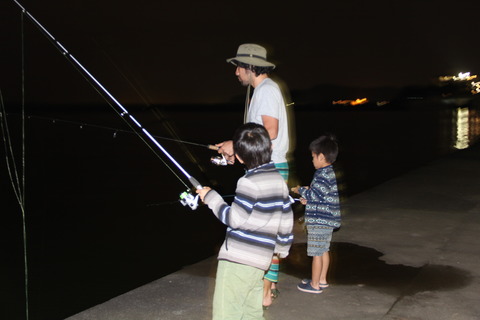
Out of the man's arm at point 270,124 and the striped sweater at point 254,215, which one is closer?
the striped sweater at point 254,215

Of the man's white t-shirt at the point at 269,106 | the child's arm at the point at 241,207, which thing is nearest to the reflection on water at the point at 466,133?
the man's white t-shirt at the point at 269,106

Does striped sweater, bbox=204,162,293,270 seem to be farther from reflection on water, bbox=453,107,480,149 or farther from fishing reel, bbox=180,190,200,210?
reflection on water, bbox=453,107,480,149

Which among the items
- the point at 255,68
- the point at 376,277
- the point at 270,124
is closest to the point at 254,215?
the point at 270,124

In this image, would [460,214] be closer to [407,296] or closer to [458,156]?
[407,296]

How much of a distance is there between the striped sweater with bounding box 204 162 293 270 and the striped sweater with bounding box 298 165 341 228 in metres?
1.06

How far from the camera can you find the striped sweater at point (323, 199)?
12.2 ft

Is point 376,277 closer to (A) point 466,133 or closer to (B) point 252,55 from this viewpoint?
(B) point 252,55

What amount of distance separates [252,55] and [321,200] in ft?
3.76

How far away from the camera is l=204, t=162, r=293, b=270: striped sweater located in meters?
2.52

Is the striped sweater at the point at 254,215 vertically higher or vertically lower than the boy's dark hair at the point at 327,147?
lower

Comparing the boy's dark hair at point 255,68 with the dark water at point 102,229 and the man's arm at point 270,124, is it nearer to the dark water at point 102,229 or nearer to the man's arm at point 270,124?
the man's arm at point 270,124

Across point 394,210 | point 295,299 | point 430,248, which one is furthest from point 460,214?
point 295,299

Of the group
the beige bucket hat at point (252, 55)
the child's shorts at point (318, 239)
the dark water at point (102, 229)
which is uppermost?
the beige bucket hat at point (252, 55)

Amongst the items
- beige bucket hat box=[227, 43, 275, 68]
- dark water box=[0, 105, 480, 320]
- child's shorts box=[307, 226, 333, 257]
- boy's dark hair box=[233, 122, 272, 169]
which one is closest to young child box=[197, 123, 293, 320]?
boy's dark hair box=[233, 122, 272, 169]
